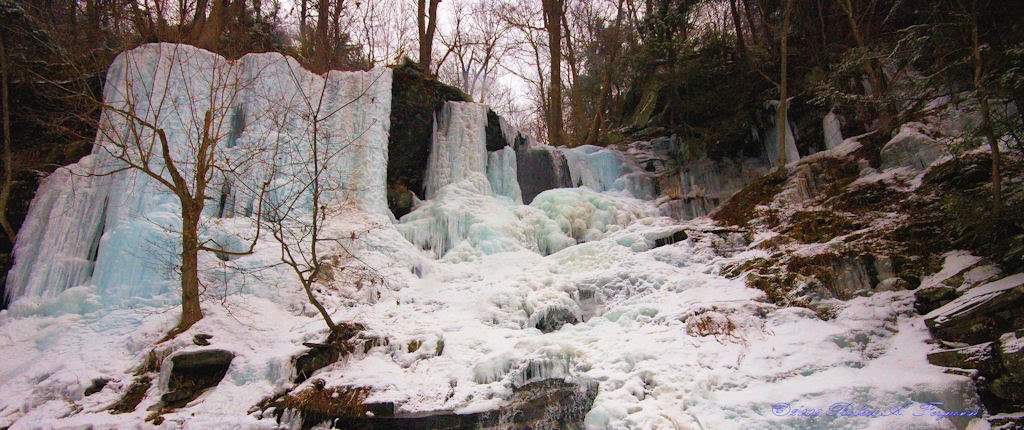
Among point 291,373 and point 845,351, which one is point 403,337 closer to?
point 291,373

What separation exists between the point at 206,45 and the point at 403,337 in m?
8.56

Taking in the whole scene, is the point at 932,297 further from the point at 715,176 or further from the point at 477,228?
the point at 715,176

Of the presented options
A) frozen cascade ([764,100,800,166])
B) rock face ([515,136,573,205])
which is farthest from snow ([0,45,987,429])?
frozen cascade ([764,100,800,166])

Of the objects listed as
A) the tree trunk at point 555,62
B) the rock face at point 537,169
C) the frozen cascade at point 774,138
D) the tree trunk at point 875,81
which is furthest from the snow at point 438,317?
the tree trunk at point 555,62

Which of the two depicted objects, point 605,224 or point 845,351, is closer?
point 845,351

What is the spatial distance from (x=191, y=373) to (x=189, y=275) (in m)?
1.47

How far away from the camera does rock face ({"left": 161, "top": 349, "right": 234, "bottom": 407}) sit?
18.5 feet

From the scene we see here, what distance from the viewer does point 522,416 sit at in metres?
4.98

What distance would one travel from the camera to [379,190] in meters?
10.7

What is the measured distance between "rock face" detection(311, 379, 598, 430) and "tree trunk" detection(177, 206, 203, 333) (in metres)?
3.07

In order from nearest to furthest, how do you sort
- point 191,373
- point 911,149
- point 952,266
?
1. point 952,266
2. point 191,373
3. point 911,149

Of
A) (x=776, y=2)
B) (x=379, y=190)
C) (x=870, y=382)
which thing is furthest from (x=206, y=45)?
(x=776, y=2)

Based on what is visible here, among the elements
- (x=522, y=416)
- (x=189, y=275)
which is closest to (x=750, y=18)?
(x=522, y=416)

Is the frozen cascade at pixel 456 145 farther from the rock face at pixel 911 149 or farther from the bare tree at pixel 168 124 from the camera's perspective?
the rock face at pixel 911 149
